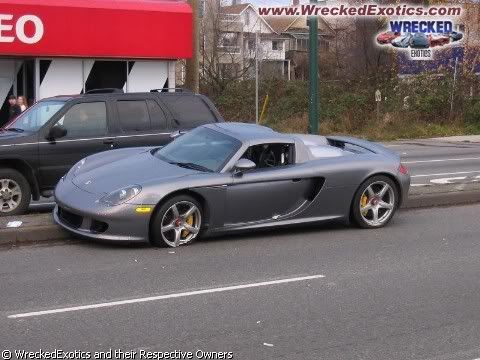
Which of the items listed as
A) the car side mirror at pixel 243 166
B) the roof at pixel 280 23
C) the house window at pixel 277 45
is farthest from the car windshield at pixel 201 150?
the roof at pixel 280 23

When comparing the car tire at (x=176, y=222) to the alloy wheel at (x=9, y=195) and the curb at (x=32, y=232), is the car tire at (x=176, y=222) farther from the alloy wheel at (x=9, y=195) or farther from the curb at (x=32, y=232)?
the alloy wheel at (x=9, y=195)

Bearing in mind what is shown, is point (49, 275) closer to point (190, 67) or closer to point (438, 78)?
point (190, 67)

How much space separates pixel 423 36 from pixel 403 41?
1.14 m

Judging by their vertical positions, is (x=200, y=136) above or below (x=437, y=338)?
above

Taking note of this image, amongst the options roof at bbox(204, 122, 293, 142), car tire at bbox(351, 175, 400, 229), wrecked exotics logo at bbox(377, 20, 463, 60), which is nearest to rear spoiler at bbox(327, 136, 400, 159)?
car tire at bbox(351, 175, 400, 229)

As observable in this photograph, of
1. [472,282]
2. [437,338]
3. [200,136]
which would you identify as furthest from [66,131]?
[437,338]

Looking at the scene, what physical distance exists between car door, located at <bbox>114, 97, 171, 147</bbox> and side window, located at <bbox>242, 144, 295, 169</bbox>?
2395 millimetres

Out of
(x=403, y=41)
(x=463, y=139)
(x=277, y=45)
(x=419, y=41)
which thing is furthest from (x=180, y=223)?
(x=277, y=45)

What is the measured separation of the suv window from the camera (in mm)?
11545

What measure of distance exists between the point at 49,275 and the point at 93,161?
2.33m

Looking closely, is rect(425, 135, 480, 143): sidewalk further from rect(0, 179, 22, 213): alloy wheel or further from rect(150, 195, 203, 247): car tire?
rect(150, 195, 203, 247): car tire

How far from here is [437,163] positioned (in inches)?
788

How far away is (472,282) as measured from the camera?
752 centimetres

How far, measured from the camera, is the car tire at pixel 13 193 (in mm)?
10023
